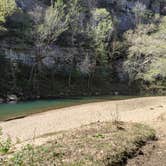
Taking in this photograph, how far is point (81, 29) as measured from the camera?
2052 inches

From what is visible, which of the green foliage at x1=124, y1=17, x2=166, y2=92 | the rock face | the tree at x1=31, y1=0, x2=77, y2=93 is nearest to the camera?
the tree at x1=31, y1=0, x2=77, y2=93

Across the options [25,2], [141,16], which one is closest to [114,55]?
[141,16]

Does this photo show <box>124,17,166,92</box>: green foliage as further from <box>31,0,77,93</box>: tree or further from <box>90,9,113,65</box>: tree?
<box>31,0,77,93</box>: tree

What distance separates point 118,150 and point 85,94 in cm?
3420

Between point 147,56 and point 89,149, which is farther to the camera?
point 147,56

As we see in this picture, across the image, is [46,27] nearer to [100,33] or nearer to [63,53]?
[63,53]

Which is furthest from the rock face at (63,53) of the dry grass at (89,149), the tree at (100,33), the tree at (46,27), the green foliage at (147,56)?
the dry grass at (89,149)

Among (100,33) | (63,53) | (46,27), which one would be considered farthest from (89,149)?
(63,53)

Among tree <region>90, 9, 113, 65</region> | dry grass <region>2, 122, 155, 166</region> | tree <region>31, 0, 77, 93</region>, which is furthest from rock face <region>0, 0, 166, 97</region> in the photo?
dry grass <region>2, 122, 155, 166</region>

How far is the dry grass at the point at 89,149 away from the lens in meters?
8.09

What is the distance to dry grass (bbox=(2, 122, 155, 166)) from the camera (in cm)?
809

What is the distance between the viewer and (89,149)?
952cm

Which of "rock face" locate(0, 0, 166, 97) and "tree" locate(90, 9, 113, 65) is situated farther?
"tree" locate(90, 9, 113, 65)

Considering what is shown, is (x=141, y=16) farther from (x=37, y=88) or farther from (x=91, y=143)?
(x=91, y=143)
